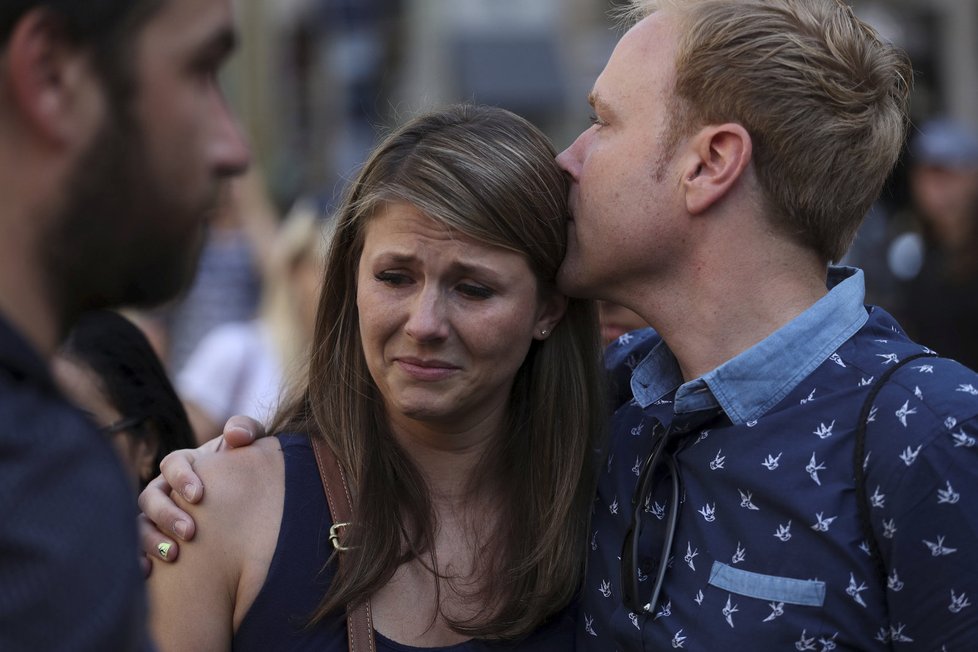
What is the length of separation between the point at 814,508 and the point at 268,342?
158 inches

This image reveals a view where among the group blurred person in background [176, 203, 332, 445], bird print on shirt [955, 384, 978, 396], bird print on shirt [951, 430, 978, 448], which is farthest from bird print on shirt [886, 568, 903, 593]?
blurred person in background [176, 203, 332, 445]

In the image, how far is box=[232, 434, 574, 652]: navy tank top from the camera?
8.02 feet

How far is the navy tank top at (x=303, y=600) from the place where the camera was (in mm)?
2445

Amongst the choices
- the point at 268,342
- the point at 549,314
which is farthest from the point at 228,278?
the point at 549,314

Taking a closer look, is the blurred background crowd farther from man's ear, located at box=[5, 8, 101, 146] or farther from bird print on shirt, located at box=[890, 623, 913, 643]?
bird print on shirt, located at box=[890, 623, 913, 643]

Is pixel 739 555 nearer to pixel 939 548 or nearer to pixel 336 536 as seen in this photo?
pixel 939 548

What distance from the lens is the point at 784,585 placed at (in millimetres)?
2162

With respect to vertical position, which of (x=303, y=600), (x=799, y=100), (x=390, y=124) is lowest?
(x=303, y=600)

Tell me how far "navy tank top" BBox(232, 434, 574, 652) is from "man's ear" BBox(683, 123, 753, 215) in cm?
91

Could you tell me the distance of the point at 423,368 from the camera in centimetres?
267

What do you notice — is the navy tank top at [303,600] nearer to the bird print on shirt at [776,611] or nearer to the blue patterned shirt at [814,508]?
the blue patterned shirt at [814,508]

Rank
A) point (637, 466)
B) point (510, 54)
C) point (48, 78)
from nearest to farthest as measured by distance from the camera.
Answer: point (48, 78) < point (637, 466) < point (510, 54)

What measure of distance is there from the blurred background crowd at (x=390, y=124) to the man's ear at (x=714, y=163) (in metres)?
0.66

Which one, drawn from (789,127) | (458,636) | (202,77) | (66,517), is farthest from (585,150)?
A: (66,517)
